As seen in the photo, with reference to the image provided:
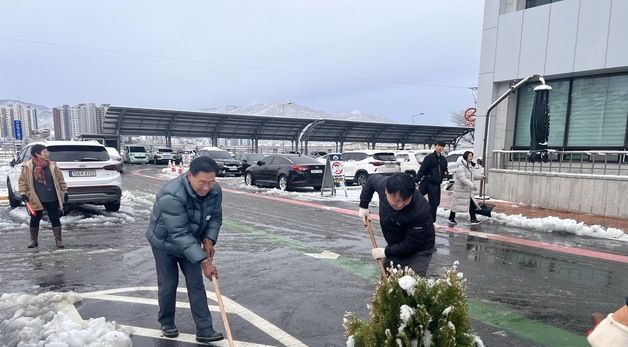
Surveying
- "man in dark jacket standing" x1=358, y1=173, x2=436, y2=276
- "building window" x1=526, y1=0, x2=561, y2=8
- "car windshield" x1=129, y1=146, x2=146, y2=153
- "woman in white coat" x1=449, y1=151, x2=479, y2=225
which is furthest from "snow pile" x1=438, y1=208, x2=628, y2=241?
"car windshield" x1=129, y1=146, x2=146, y2=153

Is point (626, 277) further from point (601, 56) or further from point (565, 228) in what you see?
point (601, 56)

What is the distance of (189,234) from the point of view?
3486mm

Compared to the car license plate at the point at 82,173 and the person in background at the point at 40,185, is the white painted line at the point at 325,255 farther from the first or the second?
the car license plate at the point at 82,173

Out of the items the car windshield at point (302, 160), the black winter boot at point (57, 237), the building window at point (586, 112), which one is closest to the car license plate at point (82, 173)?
the black winter boot at point (57, 237)

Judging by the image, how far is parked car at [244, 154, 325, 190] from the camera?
16328mm

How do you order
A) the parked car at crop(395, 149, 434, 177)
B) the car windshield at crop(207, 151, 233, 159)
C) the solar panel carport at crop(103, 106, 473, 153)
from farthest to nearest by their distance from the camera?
the solar panel carport at crop(103, 106, 473, 153) → the car windshield at crop(207, 151, 233, 159) → the parked car at crop(395, 149, 434, 177)

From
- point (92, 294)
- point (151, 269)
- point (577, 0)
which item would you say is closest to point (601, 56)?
point (577, 0)

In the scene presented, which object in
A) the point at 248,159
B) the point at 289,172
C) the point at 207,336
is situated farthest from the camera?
the point at 248,159

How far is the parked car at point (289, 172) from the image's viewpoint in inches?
643

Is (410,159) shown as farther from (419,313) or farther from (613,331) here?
(613,331)

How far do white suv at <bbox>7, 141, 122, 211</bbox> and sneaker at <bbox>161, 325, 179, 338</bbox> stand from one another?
6580 millimetres

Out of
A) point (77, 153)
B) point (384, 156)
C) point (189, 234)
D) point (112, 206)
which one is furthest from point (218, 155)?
point (189, 234)

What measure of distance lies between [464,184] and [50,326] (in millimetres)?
8137

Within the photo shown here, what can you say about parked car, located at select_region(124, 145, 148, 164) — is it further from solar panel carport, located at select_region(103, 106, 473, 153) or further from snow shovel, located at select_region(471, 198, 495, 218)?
snow shovel, located at select_region(471, 198, 495, 218)
